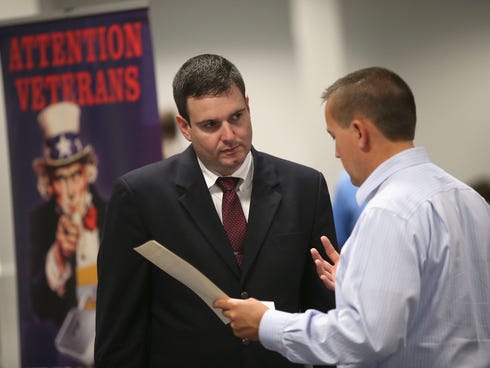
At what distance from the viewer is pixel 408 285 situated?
1420mm

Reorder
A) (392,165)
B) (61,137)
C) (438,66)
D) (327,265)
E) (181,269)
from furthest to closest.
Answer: (438,66), (61,137), (327,265), (181,269), (392,165)

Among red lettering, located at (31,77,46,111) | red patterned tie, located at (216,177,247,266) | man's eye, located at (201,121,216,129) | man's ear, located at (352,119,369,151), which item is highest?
red lettering, located at (31,77,46,111)

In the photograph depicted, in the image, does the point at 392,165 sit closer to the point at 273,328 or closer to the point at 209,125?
the point at 273,328

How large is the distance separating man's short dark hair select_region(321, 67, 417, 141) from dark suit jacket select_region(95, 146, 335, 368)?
0.52 m

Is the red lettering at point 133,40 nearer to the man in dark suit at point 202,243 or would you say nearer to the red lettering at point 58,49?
the red lettering at point 58,49

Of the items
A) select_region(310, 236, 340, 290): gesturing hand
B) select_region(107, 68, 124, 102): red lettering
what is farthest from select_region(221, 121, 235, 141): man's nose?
select_region(107, 68, 124, 102): red lettering

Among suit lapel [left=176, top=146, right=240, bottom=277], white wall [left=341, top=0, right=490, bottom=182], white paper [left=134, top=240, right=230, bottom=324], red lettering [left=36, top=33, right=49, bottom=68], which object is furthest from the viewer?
white wall [left=341, top=0, right=490, bottom=182]

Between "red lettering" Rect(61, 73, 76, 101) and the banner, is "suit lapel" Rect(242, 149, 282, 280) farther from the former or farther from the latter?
"red lettering" Rect(61, 73, 76, 101)

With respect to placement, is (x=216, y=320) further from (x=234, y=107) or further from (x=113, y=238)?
(x=234, y=107)

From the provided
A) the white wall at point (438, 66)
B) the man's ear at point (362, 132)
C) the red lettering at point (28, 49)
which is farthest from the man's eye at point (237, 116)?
the white wall at point (438, 66)

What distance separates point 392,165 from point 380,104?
0.14 meters

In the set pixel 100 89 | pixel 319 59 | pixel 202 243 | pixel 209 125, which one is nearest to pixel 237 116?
pixel 209 125

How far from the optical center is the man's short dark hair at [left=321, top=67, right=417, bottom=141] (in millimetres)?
1562

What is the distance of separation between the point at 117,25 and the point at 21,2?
6.06 feet
